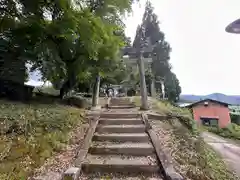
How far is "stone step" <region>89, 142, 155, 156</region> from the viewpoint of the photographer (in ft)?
10.5

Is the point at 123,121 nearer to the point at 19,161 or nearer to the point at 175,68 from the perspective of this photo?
the point at 19,161

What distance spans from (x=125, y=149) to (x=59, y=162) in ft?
3.73

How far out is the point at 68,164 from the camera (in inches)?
111

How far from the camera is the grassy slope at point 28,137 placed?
2.58 metres

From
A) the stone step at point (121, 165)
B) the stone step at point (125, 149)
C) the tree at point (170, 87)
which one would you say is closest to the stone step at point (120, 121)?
the stone step at point (125, 149)

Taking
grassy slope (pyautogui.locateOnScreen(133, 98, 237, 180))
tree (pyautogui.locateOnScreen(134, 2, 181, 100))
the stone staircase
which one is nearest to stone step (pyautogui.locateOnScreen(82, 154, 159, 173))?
the stone staircase

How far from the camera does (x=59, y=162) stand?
9.41 ft

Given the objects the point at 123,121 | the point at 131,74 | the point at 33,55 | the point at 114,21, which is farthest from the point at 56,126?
the point at 131,74

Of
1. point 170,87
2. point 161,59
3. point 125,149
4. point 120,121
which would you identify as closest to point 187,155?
point 125,149

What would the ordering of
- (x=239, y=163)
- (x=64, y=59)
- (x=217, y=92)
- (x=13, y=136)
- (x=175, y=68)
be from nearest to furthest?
(x=13, y=136) → (x=239, y=163) → (x=64, y=59) → (x=175, y=68) → (x=217, y=92)

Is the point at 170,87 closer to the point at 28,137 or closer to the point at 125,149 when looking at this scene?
the point at 125,149

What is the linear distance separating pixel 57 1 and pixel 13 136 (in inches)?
125

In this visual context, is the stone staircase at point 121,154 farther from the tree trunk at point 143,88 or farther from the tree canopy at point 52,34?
the tree canopy at point 52,34

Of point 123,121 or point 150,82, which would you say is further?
point 150,82
